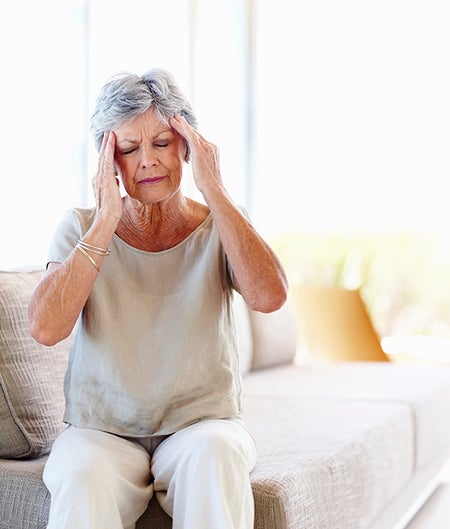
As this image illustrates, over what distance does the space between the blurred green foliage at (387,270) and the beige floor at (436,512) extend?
6.27ft

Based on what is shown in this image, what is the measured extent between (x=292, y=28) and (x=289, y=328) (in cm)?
235

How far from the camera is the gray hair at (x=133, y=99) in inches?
80.0

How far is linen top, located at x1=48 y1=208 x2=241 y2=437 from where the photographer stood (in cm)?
200

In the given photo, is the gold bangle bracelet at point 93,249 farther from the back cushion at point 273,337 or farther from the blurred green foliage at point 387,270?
the blurred green foliage at point 387,270

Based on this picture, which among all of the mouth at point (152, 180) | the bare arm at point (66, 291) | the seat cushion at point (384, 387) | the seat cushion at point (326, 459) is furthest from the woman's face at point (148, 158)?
the seat cushion at point (384, 387)

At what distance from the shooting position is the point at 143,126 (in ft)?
6.74

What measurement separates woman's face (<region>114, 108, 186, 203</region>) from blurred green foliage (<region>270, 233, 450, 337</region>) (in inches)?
141

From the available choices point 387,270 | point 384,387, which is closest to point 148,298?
point 384,387

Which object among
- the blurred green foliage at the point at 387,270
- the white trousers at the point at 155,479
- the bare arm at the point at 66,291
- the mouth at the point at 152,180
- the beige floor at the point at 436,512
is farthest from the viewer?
the blurred green foliage at the point at 387,270

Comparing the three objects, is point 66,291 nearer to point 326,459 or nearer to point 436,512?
point 326,459

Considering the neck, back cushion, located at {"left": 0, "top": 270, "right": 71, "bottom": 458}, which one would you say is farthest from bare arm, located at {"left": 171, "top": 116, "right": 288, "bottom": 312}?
back cushion, located at {"left": 0, "top": 270, "right": 71, "bottom": 458}

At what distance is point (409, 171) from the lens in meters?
5.64

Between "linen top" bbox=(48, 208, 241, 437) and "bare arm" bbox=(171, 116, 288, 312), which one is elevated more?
"bare arm" bbox=(171, 116, 288, 312)

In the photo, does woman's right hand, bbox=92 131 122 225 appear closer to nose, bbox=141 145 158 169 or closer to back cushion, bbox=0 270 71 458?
nose, bbox=141 145 158 169
